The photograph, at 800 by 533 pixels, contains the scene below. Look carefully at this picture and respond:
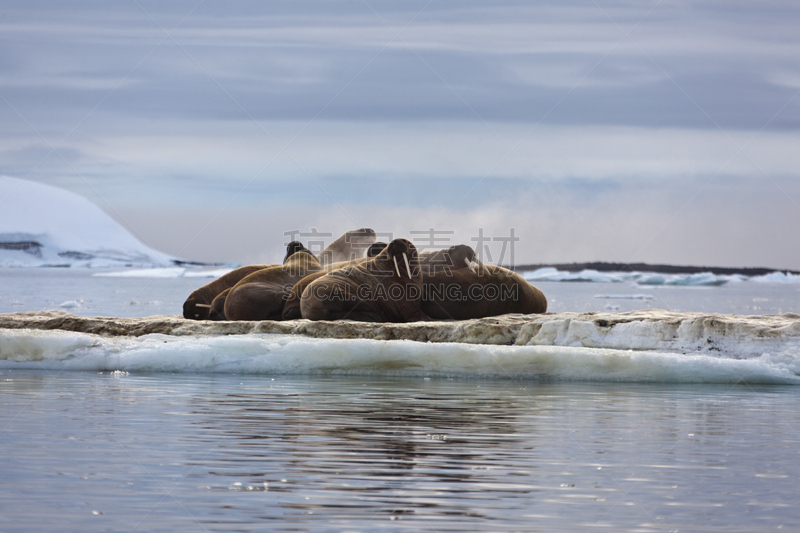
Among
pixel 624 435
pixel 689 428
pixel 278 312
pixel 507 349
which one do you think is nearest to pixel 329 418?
pixel 624 435

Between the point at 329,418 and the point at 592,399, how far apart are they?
2.80m

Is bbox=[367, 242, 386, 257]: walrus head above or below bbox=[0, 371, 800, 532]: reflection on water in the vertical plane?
above

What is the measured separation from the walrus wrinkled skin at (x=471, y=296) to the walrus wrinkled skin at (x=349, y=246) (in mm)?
2602

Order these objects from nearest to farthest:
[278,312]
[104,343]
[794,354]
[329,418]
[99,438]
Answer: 1. [99,438]
2. [329,418]
3. [794,354]
4. [104,343]
5. [278,312]

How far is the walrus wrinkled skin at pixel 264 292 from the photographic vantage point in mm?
13344

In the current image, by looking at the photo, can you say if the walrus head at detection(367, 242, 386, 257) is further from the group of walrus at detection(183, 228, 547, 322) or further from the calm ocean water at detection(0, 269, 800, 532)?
the calm ocean water at detection(0, 269, 800, 532)

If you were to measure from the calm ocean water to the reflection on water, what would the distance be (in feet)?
0.05

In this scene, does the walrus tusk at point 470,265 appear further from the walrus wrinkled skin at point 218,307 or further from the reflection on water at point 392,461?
the reflection on water at point 392,461

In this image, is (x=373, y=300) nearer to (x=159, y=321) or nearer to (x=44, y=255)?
(x=159, y=321)

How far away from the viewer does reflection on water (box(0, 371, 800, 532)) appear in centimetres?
411

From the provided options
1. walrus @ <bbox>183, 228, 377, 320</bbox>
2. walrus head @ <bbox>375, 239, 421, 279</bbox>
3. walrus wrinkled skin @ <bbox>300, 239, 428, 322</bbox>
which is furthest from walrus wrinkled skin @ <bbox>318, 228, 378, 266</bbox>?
walrus head @ <bbox>375, 239, 421, 279</bbox>

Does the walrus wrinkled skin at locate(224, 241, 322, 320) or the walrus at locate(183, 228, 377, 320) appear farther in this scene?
the walrus at locate(183, 228, 377, 320)

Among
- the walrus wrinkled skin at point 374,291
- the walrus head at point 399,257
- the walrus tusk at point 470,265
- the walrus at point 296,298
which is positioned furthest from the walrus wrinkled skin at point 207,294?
the walrus tusk at point 470,265

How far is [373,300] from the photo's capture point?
502 inches
